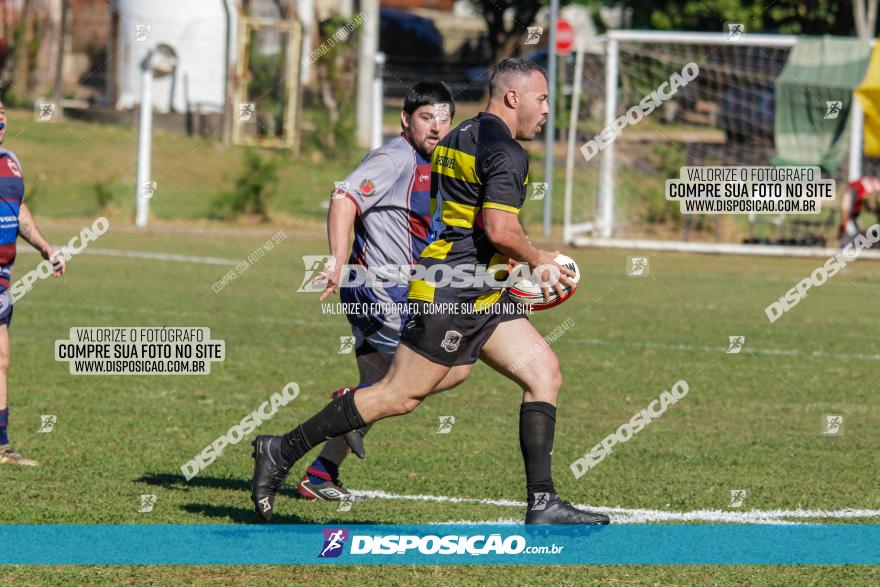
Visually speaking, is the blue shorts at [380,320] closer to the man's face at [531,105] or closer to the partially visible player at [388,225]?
the partially visible player at [388,225]

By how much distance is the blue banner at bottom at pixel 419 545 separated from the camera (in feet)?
19.5

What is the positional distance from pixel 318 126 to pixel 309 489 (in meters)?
22.4

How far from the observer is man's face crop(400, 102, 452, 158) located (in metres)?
7.25

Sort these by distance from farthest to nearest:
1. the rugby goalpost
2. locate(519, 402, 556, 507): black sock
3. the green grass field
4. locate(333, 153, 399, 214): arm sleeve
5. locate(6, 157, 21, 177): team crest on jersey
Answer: the rugby goalpost → locate(6, 157, 21, 177): team crest on jersey → locate(333, 153, 399, 214): arm sleeve → the green grass field → locate(519, 402, 556, 507): black sock

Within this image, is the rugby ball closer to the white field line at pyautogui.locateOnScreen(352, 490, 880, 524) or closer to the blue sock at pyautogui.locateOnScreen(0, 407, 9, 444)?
the white field line at pyautogui.locateOnScreen(352, 490, 880, 524)

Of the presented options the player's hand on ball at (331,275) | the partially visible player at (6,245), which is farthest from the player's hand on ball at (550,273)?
the partially visible player at (6,245)

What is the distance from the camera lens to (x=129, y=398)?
10.1 meters

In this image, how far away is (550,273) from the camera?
19.9 ft

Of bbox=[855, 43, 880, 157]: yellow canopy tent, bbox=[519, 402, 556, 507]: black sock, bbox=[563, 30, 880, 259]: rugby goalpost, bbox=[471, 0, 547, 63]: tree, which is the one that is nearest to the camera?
bbox=[519, 402, 556, 507]: black sock

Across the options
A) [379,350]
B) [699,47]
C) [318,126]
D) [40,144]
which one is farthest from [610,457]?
[40,144]

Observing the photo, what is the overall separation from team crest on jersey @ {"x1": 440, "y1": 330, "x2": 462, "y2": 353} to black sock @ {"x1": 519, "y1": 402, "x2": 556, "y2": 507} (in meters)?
0.47

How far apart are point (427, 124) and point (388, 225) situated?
586 millimetres

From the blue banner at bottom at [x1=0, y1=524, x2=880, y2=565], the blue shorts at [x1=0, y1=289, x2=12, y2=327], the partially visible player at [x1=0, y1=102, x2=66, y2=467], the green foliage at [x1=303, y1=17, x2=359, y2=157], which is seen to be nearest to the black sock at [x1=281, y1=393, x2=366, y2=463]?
the blue banner at bottom at [x1=0, y1=524, x2=880, y2=565]

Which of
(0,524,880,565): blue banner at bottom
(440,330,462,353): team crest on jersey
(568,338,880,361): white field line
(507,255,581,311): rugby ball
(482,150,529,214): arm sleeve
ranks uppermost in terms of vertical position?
(482,150,529,214): arm sleeve
